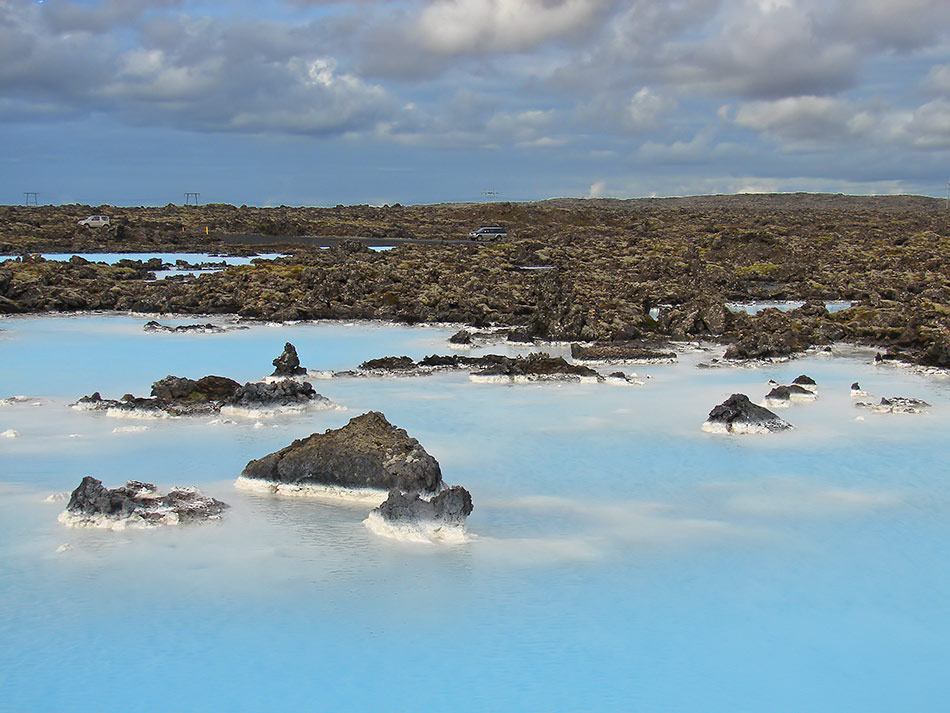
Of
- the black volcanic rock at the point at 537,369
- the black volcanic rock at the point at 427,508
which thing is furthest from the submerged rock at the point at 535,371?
the black volcanic rock at the point at 427,508

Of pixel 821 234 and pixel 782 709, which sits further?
pixel 821 234

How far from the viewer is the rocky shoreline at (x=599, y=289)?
17.4 metres

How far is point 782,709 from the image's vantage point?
4.84m

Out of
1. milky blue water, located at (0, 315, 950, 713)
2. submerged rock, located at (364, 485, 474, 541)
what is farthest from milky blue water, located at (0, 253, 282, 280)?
submerged rock, located at (364, 485, 474, 541)

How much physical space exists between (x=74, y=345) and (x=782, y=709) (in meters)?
15.0

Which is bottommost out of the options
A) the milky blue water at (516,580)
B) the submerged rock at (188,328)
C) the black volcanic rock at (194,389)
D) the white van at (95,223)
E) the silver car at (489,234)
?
the submerged rock at (188,328)

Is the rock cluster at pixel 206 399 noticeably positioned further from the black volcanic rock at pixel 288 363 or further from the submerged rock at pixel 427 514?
the submerged rock at pixel 427 514

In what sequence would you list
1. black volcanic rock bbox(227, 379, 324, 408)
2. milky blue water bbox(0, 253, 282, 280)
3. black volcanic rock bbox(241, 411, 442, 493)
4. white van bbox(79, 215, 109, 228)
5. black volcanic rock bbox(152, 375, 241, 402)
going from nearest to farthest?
black volcanic rock bbox(241, 411, 442, 493) → black volcanic rock bbox(227, 379, 324, 408) → black volcanic rock bbox(152, 375, 241, 402) → milky blue water bbox(0, 253, 282, 280) → white van bbox(79, 215, 109, 228)

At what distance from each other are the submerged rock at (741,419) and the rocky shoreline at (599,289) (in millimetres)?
4599

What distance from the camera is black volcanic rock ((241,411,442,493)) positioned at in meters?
7.64

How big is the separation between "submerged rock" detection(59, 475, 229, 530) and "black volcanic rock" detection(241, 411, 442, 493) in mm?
693

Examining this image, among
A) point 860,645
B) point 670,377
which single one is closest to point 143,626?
point 860,645

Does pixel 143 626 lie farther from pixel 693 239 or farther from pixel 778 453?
pixel 693 239

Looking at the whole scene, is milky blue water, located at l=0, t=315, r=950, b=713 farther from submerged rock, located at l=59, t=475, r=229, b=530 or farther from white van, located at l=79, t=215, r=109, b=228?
white van, located at l=79, t=215, r=109, b=228
